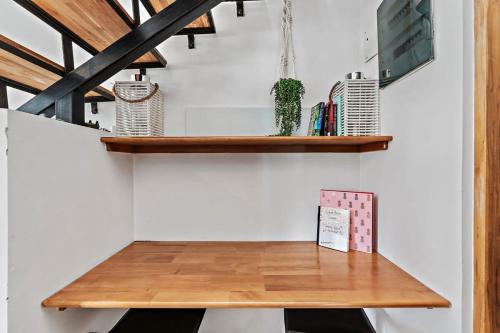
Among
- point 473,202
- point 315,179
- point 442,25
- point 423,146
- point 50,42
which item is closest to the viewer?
point 473,202

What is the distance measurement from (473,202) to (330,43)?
3.62ft

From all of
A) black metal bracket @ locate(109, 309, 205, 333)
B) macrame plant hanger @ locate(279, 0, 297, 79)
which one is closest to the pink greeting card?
macrame plant hanger @ locate(279, 0, 297, 79)

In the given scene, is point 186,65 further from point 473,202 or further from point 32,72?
point 473,202

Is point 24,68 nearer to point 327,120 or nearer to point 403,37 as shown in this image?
point 327,120

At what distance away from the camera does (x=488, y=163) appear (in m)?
0.68

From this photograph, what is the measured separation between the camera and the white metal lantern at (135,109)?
4.16ft

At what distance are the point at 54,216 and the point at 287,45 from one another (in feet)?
4.36

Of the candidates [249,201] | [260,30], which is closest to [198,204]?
[249,201]

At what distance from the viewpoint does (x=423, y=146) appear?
0.96 m

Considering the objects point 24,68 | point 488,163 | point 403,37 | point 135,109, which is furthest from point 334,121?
point 24,68

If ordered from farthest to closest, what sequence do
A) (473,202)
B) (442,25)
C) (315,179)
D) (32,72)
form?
(315,179)
(32,72)
(442,25)
(473,202)

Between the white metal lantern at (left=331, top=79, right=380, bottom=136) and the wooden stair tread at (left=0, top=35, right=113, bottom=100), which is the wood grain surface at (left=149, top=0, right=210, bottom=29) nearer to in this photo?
the wooden stair tread at (left=0, top=35, right=113, bottom=100)

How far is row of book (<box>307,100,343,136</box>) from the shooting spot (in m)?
1.29

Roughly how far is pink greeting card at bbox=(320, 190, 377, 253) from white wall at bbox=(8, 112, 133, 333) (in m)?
1.14
